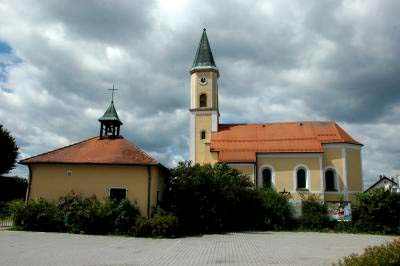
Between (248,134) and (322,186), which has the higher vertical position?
(248,134)

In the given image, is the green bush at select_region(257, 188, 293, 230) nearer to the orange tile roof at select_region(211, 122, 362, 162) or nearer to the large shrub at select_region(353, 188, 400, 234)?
the large shrub at select_region(353, 188, 400, 234)

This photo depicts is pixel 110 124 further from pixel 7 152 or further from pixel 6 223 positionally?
pixel 7 152

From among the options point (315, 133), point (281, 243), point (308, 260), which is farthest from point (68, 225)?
point (315, 133)

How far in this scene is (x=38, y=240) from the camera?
17344mm

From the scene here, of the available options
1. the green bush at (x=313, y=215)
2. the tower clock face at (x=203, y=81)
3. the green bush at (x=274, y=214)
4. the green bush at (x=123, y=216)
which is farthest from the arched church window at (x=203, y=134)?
the green bush at (x=123, y=216)

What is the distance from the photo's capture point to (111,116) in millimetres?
26906

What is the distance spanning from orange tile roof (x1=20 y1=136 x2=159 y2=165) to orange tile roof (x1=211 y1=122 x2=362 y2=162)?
12.1 m

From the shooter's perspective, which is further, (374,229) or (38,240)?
(374,229)

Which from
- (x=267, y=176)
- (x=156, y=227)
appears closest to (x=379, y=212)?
(x=267, y=176)

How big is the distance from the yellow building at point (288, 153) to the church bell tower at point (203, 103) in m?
0.11

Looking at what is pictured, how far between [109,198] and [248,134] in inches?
788

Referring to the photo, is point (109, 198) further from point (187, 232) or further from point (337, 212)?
point (337, 212)

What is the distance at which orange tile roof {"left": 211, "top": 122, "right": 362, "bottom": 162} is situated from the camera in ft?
117

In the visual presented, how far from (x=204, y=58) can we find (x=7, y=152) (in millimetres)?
23801
